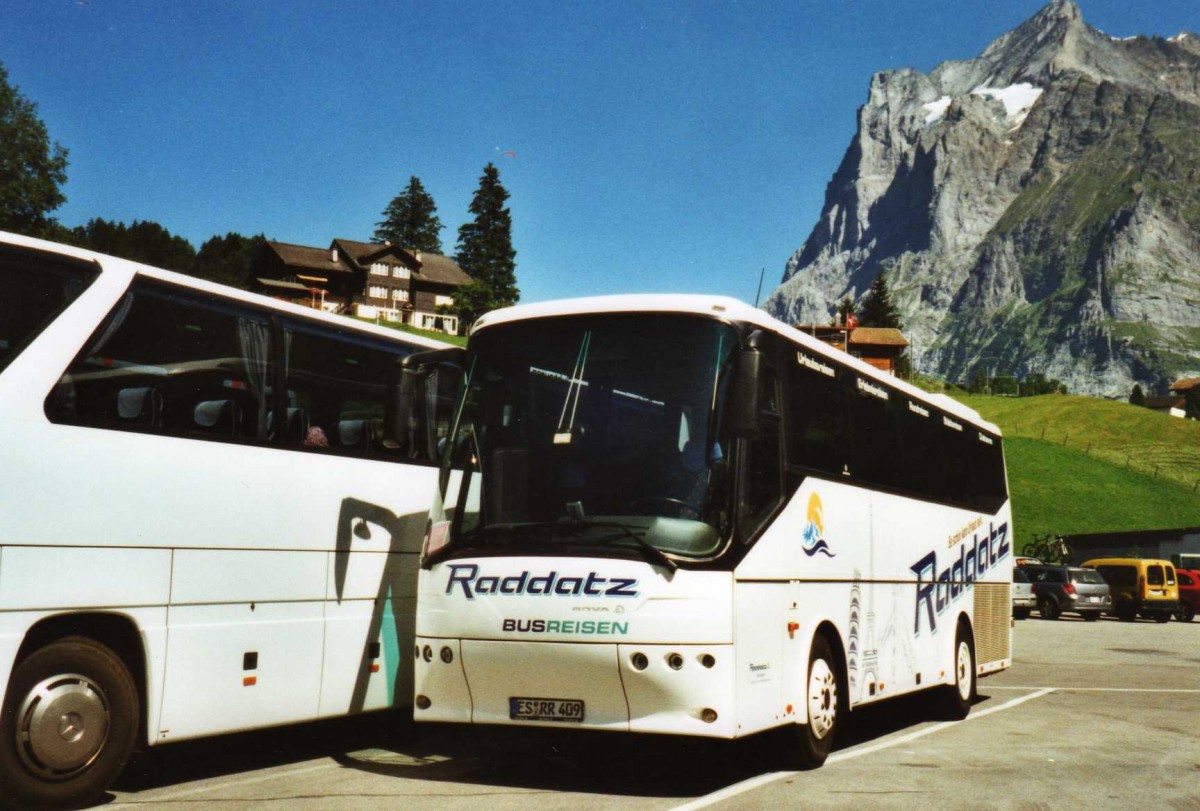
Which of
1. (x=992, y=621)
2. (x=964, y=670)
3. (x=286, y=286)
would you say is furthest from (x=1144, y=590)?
(x=286, y=286)

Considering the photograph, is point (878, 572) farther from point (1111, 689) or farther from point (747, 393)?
point (1111, 689)

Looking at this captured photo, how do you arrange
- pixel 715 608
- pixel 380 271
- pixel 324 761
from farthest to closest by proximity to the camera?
1. pixel 380 271
2. pixel 324 761
3. pixel 715 608

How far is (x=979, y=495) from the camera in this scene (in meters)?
15.0

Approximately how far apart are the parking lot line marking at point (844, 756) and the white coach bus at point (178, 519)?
304cm

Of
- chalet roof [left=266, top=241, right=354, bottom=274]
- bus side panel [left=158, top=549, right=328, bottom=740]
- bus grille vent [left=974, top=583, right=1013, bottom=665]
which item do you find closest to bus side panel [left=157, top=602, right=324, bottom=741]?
bus side panel [left=158, top=549, right=328, bottom=740]

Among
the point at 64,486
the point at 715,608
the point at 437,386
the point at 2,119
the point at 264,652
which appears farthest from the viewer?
the point at 2,119

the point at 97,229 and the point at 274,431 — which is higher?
the point at 97,229

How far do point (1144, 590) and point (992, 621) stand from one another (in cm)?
2787

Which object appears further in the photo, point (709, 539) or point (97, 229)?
point (97, 229)

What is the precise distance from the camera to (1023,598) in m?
39.8

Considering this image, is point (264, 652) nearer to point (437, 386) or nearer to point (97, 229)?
point (437, 386)

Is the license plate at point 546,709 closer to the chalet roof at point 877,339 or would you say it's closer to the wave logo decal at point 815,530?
the wave logo decal at point 815,530

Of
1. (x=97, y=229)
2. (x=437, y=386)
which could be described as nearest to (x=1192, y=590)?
(x=437, y=386)

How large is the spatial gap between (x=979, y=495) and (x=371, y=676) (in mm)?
8470
